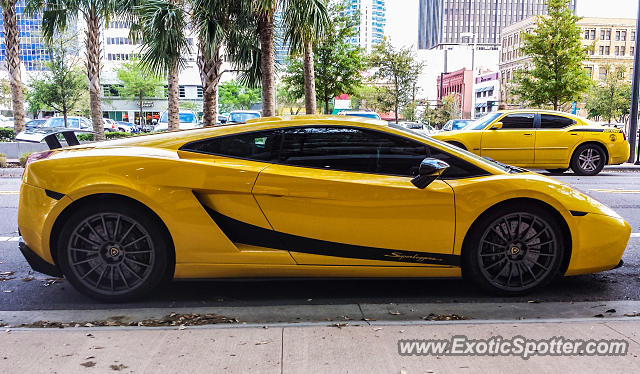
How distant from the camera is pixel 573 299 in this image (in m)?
4.27

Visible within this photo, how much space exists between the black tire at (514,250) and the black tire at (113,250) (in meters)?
2.28

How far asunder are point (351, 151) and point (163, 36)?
1136 centimetres

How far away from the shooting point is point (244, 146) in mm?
4141

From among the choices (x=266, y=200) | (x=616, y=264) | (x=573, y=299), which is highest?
(x=266, y=200)

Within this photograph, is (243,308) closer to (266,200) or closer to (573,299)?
(266,200)

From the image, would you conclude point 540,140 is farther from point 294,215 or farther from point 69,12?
point 69,12

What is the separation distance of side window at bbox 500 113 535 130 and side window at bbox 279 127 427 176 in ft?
30.4

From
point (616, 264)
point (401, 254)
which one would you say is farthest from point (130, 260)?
point (616, 264)

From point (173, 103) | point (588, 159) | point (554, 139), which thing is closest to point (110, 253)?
point (554, 139)

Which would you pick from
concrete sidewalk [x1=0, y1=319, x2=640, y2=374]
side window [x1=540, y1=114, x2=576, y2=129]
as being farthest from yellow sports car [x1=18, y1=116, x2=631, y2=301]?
side window [x1=540, y1=114, x2=576, y2=129]

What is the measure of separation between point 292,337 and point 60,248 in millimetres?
1890

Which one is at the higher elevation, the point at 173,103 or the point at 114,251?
the point at 173,103

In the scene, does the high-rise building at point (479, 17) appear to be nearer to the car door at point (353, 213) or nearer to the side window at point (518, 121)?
the side window at point (518, 121)

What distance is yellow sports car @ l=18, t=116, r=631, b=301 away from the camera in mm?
3930
